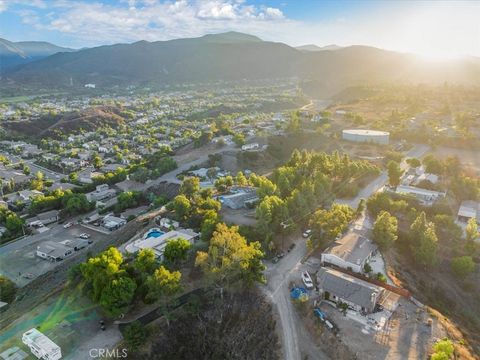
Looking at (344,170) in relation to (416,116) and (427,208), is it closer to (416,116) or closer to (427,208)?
(427,208)

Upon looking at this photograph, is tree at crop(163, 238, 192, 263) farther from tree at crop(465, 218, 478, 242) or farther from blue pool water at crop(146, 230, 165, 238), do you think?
tree at crop(465, 218, 478, 242)

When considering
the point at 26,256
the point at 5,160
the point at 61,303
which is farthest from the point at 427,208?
the point at 5,160

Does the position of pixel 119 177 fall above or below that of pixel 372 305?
below

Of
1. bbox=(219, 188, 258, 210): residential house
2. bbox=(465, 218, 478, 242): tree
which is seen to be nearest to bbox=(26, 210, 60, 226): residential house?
bbox=(219, 188, 258, 210): residential house

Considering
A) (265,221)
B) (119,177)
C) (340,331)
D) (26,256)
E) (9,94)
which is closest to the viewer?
(340,331)

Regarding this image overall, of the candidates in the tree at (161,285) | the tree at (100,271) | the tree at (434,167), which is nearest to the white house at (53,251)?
the tree at (100,271)

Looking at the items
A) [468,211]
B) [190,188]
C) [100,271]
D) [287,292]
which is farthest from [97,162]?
[468,211]

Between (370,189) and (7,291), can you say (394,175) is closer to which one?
(370,189)
